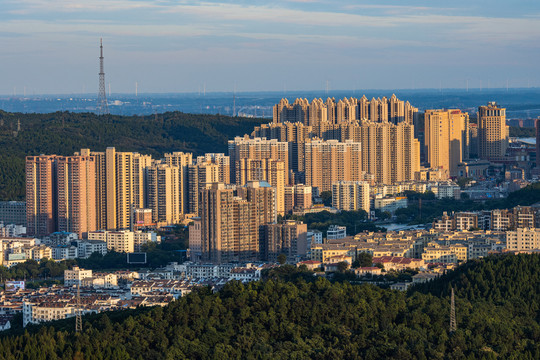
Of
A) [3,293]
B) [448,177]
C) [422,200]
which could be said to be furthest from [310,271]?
[448,177]

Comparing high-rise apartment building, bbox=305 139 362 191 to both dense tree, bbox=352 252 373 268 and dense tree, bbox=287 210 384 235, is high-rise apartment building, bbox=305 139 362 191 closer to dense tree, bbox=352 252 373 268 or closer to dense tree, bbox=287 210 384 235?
dense tree, bbox=287 210 384 235

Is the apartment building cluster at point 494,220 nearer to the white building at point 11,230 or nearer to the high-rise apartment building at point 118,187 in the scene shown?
the high-rise apartment building at point 118,187

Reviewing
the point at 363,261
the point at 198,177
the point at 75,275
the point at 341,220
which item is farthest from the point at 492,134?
the point at 75,275

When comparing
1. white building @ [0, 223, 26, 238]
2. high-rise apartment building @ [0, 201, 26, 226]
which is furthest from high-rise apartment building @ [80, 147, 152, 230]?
high-rise apartment building @ [0, 201, 26, 226]

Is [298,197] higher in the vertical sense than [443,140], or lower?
lower

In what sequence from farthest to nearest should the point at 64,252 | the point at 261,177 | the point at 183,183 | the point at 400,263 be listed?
1. the point at 261,177
2. the point at 183,183
3. the point at 64,252
4. the point at 400,263

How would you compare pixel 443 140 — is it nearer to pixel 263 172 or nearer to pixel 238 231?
pixel 263 172

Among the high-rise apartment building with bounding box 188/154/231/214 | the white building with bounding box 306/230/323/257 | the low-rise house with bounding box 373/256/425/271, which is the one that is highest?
the high-rise apartment building with bounding box 188/154/231/214

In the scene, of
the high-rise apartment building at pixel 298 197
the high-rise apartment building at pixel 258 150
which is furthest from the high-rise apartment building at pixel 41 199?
the high-rise apartment building at pixel 258 150
